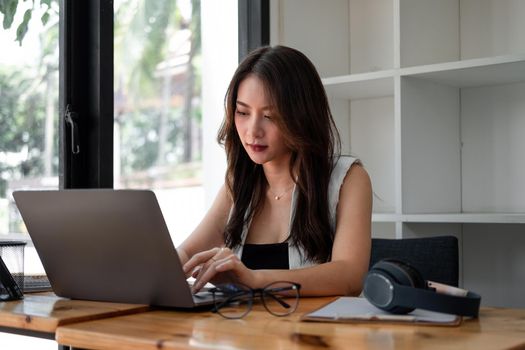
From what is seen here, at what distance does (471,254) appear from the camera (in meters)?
2.86

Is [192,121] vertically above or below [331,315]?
above

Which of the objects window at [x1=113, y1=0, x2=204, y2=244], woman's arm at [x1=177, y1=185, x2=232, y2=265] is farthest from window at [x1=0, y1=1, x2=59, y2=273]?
window at [x1=113, y1=0, x2=204, y2=244]

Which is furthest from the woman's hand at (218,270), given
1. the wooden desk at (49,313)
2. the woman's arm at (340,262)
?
the wooden desk at (49,313)

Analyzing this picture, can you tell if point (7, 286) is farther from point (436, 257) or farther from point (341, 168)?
point (436, 257)

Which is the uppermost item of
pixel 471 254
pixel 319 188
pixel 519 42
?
pixel 519 42

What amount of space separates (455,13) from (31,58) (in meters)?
1.50

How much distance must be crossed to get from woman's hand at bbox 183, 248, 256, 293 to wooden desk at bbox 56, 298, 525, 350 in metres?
0.15

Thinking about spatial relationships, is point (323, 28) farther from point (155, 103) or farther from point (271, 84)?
point (155, 103)

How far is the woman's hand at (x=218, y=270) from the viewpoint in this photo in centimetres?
147

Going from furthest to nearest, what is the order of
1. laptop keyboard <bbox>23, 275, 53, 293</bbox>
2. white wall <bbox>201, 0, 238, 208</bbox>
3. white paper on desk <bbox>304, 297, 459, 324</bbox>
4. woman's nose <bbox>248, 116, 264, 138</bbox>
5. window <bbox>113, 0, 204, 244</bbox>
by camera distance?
window <bbox>113, 0, 204, 244</bbox>, white wall <bbox>201, 0, 238, 208</bbox>, woman's nose <bbox>248, 116, 264, 138</bbox>, laptop keyboard <bbox>23, 275, 53, 293</bbox>, white paper on desk <bbox>304, 297, 459, 324</bbox>

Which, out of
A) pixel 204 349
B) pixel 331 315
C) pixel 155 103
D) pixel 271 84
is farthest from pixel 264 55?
pixel 155 103

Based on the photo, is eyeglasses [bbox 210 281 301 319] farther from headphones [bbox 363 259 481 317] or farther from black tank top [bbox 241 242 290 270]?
black tank top [bbox 241 242 290 270]

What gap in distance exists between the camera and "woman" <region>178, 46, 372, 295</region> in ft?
6.44

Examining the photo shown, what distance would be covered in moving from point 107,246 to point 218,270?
0.21m
